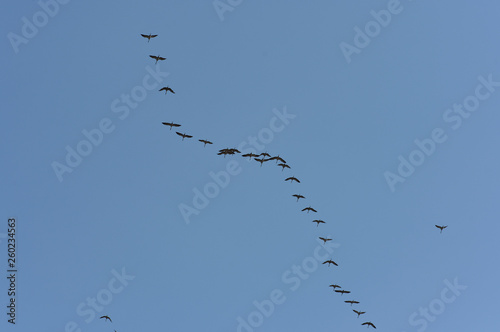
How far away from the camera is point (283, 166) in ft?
531

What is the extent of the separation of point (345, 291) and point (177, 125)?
42.1 metres

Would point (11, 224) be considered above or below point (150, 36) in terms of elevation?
below

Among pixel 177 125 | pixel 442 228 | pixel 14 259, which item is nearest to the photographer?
pixel 14 259

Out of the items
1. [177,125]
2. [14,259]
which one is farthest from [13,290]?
[177,125]

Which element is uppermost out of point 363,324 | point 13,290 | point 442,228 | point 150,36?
point 442,228

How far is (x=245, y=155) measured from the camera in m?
153

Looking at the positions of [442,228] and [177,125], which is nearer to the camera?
[177,125]

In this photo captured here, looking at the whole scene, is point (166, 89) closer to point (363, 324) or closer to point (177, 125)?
point (177, 125)

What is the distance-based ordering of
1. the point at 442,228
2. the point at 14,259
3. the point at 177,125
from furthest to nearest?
1. the point at 442,228
2. the point at 177,125
3. the point at 14,259

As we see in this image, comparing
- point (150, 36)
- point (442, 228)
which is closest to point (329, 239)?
point (442, 228)

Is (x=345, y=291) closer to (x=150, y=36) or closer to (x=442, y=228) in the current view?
(x=442, y=228)

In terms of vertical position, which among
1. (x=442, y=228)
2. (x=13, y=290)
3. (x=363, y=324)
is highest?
(x=442, y=228)

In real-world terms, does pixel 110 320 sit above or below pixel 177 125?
below

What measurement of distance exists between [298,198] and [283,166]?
6.38 metres
